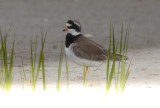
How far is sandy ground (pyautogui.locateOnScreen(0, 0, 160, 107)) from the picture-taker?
466 cm

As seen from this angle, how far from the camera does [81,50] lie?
4391 mm

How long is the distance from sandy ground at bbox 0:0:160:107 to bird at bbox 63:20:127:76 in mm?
197

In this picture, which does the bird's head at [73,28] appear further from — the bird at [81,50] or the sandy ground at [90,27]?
the sandy ground at [90,27]

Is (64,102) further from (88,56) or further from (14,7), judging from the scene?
(14,7)

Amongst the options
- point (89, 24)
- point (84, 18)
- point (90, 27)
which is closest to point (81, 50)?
point (90, 27)

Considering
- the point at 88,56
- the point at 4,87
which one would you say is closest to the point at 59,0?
the point at 88,56

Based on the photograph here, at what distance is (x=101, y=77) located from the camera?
4562 millimetres

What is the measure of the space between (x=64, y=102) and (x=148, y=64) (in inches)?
77.4

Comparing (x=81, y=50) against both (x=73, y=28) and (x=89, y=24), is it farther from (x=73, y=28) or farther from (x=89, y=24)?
(x=89, y=24)

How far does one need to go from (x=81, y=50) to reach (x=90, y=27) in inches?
129

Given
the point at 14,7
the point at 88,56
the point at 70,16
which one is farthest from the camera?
the point at 14,7

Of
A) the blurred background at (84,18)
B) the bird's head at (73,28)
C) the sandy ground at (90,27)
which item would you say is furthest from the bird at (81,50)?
the blurred background at (84,18)

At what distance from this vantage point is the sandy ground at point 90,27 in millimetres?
4657

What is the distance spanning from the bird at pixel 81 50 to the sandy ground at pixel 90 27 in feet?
0.65
